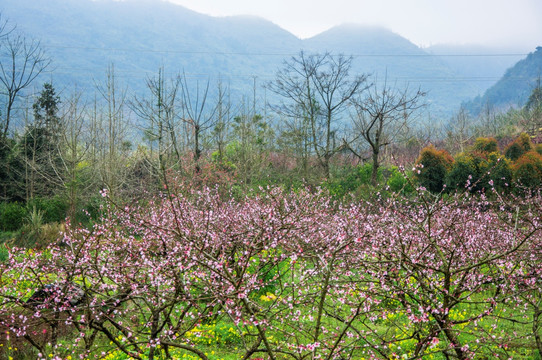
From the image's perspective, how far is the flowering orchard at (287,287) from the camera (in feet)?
12.7

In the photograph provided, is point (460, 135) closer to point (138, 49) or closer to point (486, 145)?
point (486, 145)

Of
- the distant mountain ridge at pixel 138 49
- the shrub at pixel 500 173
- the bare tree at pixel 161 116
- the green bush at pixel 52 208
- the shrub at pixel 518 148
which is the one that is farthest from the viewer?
the distant mountain ridge at pixel 138 49

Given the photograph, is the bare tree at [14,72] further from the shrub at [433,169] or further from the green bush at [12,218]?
the shrub at [433,169]

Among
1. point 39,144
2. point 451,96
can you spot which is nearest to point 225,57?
point 451,96

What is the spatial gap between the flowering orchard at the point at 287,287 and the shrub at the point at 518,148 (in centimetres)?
1167

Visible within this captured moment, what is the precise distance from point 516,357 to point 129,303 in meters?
7.15

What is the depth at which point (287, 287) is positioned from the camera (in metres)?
6.31

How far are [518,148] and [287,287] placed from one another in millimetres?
16182

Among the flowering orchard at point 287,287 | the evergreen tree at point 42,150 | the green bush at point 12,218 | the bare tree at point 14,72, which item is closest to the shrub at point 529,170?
the flowering orchard at point 287,287

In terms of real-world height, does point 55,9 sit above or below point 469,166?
above

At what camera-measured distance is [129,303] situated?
923cm

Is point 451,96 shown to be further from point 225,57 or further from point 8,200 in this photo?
point 8,200

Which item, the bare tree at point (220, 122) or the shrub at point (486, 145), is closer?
the shrub at point (486, 145)

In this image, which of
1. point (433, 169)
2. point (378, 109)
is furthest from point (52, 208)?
point (433, 169)
